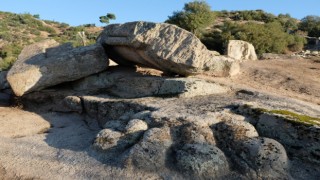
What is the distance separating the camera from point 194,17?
124ft

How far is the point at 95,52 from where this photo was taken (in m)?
11.6

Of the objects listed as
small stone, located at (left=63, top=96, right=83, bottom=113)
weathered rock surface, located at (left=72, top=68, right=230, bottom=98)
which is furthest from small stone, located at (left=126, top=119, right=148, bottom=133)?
small stone, located at (left=63, top=96, right=83, bottom=113)

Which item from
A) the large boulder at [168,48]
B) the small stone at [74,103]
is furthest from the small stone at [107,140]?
the small stone at [74,103]

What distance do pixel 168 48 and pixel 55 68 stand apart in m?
3.70

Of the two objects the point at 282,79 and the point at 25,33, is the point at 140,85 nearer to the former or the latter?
the point at 282,79

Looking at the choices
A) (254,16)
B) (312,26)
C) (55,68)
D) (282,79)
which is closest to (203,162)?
(55,68)

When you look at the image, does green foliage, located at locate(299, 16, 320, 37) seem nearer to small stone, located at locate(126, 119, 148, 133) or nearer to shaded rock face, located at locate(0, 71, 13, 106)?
shaded rock face, located at locate(0, 71, 13, 106)

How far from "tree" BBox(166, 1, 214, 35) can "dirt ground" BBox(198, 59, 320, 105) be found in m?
22.9

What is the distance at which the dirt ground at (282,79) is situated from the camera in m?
10.6

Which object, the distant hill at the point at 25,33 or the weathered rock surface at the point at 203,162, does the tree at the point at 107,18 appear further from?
the weathered rock surface at the point at 203,162

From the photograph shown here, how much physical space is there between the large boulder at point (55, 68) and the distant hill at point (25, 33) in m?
23.7

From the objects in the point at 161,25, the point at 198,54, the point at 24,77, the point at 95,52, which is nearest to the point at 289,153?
the point at 198,54

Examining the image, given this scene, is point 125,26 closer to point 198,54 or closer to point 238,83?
point 198,54

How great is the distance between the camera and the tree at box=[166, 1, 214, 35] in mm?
37656
